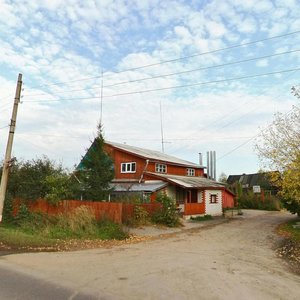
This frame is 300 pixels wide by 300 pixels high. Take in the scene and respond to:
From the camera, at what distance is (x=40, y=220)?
60.8 ft

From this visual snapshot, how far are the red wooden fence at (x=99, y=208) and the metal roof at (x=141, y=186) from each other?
4.89 meters

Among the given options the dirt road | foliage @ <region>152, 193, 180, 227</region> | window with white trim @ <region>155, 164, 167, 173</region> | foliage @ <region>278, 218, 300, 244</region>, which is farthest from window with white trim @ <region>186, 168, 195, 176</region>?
the dirt road

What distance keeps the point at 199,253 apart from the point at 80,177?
15412mm

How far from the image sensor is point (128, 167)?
34750mm

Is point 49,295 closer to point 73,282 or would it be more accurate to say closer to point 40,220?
point 73,282

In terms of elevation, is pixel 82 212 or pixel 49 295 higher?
pixel 82 212

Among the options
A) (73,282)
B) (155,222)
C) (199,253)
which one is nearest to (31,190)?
(155,222)

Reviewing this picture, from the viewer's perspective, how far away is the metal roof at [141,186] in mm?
28755

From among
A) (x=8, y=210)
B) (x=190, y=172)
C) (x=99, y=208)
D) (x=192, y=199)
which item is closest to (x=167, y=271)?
(x=99, y=208)

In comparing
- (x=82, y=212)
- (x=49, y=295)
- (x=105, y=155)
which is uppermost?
(x=105, y=155)

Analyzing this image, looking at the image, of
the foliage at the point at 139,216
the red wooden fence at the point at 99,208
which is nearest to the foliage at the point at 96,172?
the red wooden fence at the point at 99,208

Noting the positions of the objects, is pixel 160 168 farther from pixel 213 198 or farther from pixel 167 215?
pixel 167 215

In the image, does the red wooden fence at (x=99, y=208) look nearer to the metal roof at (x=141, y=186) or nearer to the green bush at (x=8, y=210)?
the green bush at (x=8, y=210)

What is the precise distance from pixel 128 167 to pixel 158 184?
539 cm
